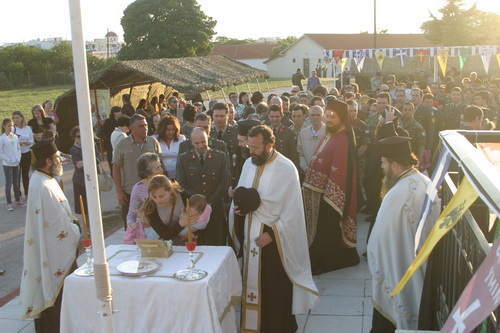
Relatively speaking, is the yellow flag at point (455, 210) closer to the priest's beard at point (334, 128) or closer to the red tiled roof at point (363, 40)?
the priest's beard at point (334, 128)

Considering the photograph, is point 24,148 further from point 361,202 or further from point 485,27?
point 485,27

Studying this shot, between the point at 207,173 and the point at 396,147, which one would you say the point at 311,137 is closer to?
the point at 207,173

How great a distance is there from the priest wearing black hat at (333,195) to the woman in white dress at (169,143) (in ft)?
6.46

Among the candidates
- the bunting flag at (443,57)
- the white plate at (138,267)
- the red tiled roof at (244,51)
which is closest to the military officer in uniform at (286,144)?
the white plate at (138,267)

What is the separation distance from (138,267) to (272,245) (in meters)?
1.36

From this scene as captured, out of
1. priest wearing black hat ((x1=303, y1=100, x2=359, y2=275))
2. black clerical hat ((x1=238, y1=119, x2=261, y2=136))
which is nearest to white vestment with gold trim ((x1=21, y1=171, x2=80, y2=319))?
black clerical hat ((x1=238, y1=119, x2=261, y2=136))

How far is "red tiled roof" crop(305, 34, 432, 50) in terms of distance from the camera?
78.2 m

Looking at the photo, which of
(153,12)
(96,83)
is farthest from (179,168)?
(153,12)

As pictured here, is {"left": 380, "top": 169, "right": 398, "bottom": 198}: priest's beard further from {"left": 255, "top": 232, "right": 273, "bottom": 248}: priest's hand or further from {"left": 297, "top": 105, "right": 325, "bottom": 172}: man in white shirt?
{"left": 297, "top": 105, "right": 325, "bottom": 172}: man in white shirt

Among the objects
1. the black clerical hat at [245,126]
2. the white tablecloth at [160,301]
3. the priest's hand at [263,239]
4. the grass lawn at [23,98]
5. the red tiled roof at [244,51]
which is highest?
the red tiled roof at [244,51]

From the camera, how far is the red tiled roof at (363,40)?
7825cm

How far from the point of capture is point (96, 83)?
52.7 ft

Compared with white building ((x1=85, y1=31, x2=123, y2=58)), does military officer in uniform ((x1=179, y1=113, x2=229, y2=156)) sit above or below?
below

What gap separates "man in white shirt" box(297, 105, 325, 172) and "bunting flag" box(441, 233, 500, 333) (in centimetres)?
630
